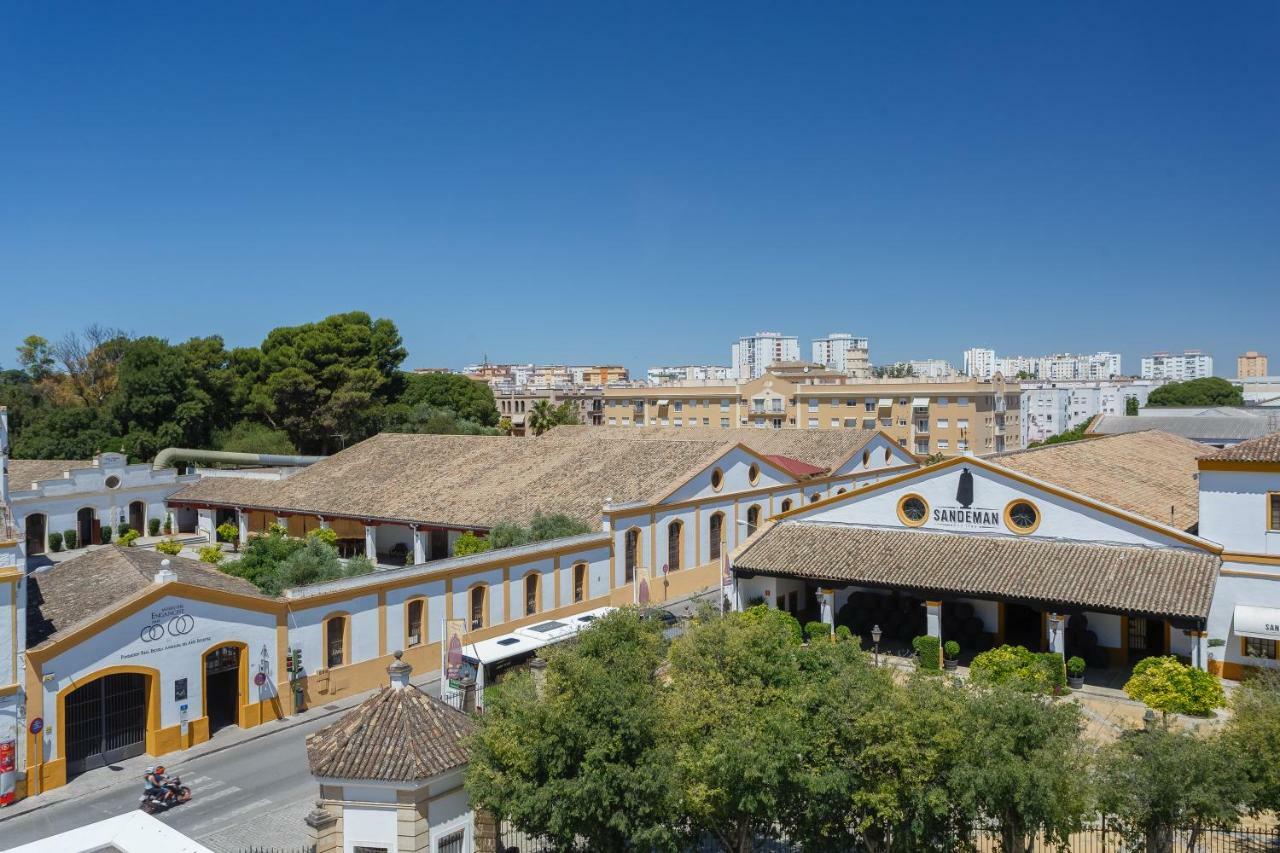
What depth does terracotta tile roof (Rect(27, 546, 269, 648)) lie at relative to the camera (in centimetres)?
1939

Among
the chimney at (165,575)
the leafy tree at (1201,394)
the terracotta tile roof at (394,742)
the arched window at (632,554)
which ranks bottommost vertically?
the arched window at (632,554)

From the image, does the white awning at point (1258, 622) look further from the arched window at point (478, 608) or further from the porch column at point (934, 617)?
the arched window at point (478, 608)

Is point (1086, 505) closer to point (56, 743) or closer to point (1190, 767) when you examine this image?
point (1190, 767)

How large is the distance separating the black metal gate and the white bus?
22.5ft

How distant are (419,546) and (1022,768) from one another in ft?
96.6

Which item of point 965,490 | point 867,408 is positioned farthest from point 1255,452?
point 867,408

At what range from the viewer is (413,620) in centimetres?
2605

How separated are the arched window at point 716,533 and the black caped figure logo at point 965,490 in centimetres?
1237

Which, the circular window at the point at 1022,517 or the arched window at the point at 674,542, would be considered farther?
the arched window at the point at 674,542

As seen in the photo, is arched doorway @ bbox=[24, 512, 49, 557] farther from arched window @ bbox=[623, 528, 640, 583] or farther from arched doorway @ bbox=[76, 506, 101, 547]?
arched window @ bbox=[623, 528, 640, 583]

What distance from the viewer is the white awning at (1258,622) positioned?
22.3 m

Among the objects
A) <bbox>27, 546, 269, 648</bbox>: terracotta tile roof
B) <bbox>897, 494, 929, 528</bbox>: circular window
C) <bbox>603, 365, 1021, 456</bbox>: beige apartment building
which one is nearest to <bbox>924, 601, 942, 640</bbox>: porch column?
<bbox>897, 494, 929, 528</bbox>: circular window

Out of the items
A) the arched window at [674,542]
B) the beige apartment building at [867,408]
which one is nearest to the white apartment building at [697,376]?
the beige apartment building at [867,408]

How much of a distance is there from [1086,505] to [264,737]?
2135cm
